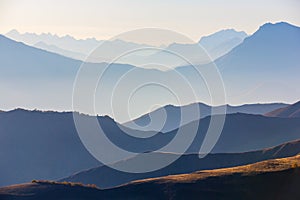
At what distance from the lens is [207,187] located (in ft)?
260

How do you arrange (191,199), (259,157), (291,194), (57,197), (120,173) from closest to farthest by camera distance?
(291,194) → (191,199) → (57,197) → (259,157) → (120,173)

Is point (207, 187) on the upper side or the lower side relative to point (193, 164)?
upper

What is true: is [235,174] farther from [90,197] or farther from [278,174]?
[90,197]

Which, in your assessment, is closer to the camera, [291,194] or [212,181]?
[291,194]

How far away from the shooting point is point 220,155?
15475 cm

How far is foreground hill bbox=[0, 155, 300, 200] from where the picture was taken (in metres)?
74.3

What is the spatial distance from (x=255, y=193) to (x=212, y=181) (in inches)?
331

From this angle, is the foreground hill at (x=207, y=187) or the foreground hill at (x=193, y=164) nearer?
the foreground hill at (x=207, y=187)

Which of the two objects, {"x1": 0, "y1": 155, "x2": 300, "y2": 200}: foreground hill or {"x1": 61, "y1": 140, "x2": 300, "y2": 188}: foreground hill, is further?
{"x1": 61, "y1": 140, "x2": 300, "y2": 188}: foreground hill

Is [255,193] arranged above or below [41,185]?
below

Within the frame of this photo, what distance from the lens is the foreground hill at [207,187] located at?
2926 inches

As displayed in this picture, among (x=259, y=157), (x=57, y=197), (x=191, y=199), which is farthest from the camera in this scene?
(x=259, y=157)

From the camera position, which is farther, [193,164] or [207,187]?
[193,164]

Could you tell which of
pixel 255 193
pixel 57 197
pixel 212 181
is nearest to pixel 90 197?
pixel 57 197
